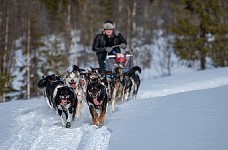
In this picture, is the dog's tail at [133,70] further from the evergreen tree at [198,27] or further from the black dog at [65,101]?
the evergreen tree at [198,27]

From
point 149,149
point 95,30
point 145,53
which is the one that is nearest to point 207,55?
point 145,53

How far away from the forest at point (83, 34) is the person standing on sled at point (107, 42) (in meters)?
5.71

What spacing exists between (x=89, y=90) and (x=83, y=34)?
2281 centimetres

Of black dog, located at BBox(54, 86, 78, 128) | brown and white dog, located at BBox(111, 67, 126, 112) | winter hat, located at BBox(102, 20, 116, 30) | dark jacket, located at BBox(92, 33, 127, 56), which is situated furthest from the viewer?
dark jacket, located at BBox(92, 33, 127, 56)

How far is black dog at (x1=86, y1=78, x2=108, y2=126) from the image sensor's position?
676cm

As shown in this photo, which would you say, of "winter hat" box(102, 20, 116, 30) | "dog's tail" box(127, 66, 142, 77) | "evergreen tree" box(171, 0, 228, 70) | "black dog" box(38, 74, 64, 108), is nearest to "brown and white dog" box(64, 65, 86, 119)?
"black dog" box(38, 74, 64, 108)

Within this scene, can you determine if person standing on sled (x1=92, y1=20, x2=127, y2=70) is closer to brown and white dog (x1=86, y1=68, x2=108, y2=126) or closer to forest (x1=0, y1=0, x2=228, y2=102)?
brown and white dog (x1=86, y1=68, x2=108, y2=126)

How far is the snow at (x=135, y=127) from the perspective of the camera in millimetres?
5000

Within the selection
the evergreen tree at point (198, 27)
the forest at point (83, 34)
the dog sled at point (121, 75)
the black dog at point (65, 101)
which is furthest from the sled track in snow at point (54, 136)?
the evergreen tree at point (198, 27)

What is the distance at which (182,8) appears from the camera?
22.9m

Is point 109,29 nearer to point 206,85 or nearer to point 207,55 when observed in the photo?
point 206,85

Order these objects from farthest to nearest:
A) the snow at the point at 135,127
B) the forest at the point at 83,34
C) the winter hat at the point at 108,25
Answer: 1. the forest at the point at 83,34
2. the winter hat at the point at 108,25
3. the snow at the point at 135,127

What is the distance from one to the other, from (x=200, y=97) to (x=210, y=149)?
407 cm

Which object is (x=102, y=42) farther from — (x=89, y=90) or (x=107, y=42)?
(x=89, y=90)
